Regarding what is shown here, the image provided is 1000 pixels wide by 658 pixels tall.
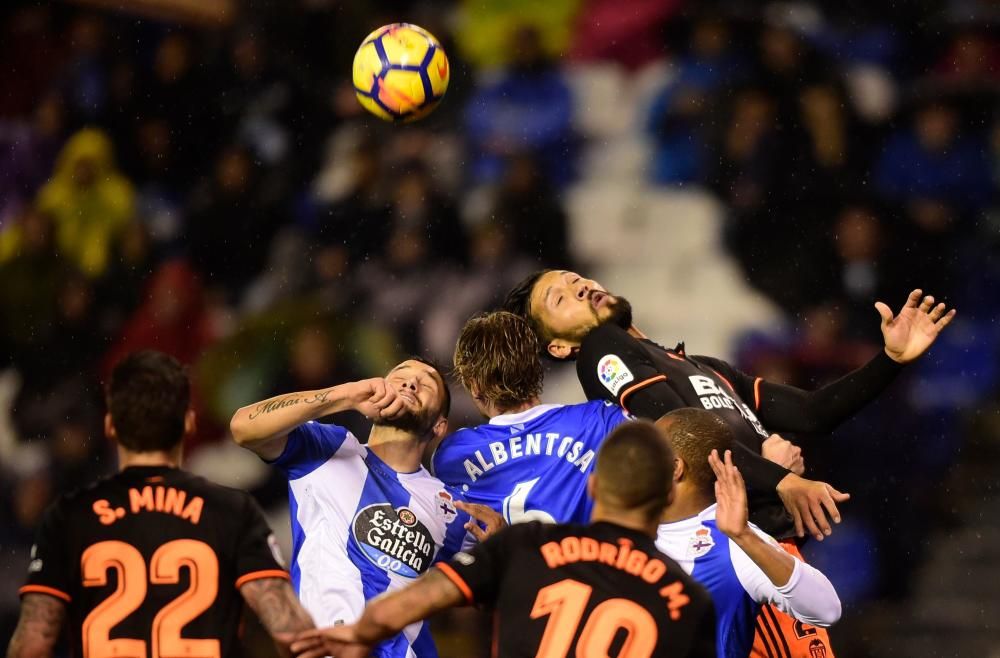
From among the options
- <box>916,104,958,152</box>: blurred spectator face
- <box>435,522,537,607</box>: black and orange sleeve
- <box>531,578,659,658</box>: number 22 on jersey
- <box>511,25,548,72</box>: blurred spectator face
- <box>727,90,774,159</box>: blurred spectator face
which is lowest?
<box>531,578,659,658</box>: number 22 on jersey

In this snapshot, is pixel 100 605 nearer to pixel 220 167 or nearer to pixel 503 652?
pixel 503 652

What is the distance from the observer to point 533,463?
4105 mm

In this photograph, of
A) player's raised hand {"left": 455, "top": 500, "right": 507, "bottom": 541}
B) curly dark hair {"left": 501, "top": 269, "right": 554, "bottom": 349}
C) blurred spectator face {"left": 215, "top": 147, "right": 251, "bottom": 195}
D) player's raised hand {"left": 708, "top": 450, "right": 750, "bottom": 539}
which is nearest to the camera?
player's raised hand {"left": 708, "top": 450, "right": 750, "bottom": 539}

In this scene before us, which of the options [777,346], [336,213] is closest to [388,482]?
[777,346]

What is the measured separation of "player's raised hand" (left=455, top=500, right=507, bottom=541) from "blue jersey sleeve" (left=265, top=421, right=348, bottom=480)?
441mm

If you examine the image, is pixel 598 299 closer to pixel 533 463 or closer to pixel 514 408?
pixel 514 408

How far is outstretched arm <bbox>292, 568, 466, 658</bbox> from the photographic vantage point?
2.71m

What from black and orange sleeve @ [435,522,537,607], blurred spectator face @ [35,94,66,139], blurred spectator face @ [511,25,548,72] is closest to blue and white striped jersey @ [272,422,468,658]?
black and orange sleeve @ [435,522,537,607]

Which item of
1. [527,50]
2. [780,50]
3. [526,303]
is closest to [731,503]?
[526,303]

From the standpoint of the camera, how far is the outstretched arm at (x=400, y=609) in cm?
271

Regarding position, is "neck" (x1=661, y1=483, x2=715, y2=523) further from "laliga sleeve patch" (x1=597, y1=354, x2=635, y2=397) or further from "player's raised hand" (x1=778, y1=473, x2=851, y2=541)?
"laliga sleeve patch" (x1=597, y1=354, x2=635, y2=397)

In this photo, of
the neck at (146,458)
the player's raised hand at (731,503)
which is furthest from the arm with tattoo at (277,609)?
the player's raised hand at (731,503)

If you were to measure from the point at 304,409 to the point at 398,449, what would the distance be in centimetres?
59

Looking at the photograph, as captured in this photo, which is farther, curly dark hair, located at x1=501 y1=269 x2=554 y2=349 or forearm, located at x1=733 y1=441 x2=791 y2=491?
curly dark hair, located at x1=501 y1=269 x2=554 y2=349
